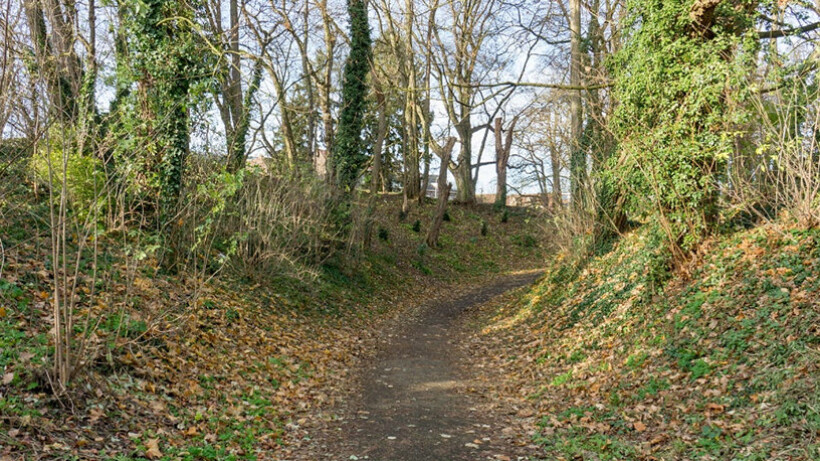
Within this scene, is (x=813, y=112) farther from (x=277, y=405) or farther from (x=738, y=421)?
(x=277, y=405)

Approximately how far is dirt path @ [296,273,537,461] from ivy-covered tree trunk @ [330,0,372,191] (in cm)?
605

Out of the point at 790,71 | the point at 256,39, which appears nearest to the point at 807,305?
the point at 790,71

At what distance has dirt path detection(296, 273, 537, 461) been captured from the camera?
6055 millimetres

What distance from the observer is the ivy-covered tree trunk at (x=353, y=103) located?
16.4m

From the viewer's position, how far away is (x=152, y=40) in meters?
10.3

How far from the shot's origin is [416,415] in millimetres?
7332

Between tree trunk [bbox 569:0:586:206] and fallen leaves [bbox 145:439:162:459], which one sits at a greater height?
tree trunk [bbox 569:0:586:206]

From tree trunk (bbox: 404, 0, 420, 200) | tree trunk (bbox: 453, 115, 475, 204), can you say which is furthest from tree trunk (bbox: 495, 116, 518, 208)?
tree trunk (bbox: 404, 0, 420, 200)

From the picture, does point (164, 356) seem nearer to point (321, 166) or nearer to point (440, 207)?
point (321, 166)

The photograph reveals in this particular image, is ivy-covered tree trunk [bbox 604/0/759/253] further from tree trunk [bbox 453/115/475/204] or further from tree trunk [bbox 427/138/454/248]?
tree trunk [bbox 453/115/475/204]

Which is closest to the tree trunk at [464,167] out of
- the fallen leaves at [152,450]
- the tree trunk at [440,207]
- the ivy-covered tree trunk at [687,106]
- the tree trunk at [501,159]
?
the tree trunk at [501,159]

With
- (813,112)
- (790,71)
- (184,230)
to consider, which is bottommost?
(184,230)

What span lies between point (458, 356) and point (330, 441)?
16.1ft

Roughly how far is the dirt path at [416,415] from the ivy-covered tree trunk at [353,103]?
605 cm
